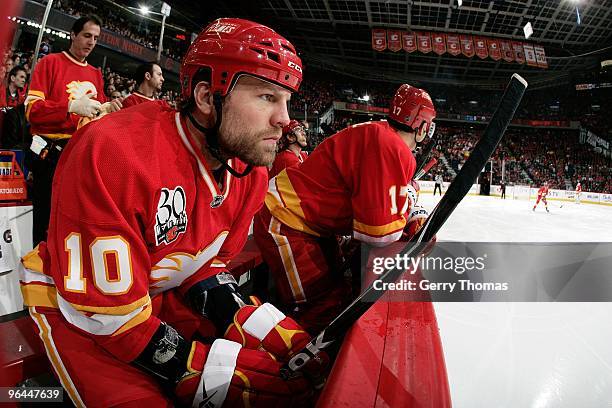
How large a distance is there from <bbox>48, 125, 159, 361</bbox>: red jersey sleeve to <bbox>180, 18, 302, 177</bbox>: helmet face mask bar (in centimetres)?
29

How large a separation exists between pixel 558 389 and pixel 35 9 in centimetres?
1170

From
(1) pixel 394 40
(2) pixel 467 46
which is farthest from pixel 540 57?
(1) pixel 394 40

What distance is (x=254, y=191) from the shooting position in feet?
4.21

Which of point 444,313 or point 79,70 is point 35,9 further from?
point 444,313

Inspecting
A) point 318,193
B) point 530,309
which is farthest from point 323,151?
point 530,309

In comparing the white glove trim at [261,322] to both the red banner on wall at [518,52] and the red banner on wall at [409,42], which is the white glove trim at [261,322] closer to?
the red banner on wall at [409,42]

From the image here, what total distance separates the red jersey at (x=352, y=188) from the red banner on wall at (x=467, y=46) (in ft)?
53.9

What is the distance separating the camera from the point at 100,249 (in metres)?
0.79

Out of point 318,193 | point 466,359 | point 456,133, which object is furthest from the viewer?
point 456,133

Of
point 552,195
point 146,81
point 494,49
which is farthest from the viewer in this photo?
point 494,49

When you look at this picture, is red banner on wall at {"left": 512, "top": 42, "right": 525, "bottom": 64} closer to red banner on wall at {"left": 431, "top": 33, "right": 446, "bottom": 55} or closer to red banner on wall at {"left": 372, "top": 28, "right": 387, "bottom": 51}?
red banner on wall at {"left": 431, "top": 33, "right": 446, "bottom": 55}

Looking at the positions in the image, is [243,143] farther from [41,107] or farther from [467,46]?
[467,46]

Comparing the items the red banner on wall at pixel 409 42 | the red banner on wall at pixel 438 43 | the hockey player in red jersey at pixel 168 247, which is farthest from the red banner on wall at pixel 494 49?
the hockey player in red jersey at pixel 168 247

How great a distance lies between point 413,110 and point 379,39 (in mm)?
15415
